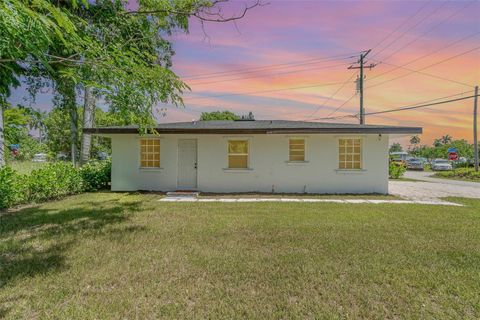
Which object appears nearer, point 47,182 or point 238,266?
point 238,266

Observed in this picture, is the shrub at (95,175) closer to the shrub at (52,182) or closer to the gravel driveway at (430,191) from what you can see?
the shrub at (52,182)

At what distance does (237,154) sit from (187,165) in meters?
2.22

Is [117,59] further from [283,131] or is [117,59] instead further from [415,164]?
[415,164]

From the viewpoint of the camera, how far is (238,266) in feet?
12.8

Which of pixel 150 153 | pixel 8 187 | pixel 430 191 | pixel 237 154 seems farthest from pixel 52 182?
pixel 430 191

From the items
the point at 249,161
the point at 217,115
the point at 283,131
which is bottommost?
the point at 249,161

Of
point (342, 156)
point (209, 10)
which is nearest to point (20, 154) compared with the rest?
point (209, 10)

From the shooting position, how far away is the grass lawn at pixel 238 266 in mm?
2900

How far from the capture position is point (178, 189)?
11250 millimetres

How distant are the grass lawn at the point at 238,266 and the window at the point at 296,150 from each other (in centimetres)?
443

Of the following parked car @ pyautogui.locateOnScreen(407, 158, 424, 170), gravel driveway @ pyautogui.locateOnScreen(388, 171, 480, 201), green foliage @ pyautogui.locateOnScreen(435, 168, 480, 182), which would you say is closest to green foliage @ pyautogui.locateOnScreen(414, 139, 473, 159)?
parked car @ pyautogui.locateOnScreen(407, 158, 424, 170)

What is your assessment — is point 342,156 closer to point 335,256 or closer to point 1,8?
point 335,256

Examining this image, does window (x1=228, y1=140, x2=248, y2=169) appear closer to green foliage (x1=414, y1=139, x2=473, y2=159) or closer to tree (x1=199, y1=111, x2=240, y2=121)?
tree (x1=199, y1=111, x2=240, y2=121)

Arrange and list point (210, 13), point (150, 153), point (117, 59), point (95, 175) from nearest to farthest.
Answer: point (117, 59), point (210, 13), point (150, 153), point (95, 175)
